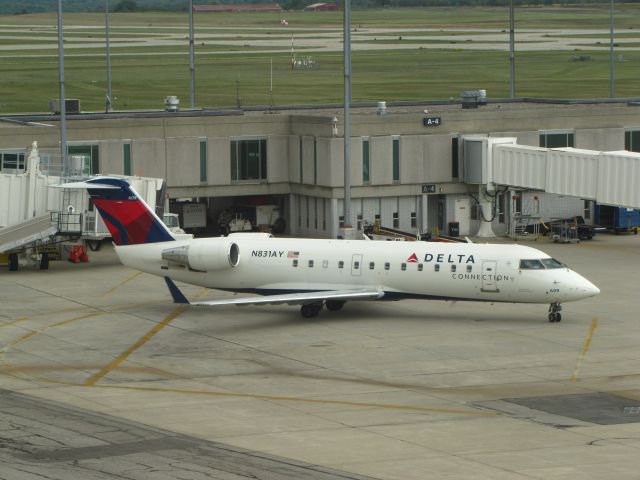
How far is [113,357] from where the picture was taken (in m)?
50.7

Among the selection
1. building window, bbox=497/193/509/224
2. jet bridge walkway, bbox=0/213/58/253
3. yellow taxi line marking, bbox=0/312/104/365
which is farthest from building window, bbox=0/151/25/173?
building window, bbox=497/193/509/224

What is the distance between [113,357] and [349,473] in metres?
17.1

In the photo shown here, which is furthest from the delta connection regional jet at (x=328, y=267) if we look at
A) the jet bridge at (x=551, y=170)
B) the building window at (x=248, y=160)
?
→ the building window at (x=248, y=160)

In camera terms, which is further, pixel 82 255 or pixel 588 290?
pixel 82 255

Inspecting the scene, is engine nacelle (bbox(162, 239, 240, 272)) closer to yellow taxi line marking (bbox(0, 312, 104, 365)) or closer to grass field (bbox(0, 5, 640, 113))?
yellow taxi line marking (bbox(0, 312, 104, 365))

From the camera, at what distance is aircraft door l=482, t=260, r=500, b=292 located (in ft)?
181

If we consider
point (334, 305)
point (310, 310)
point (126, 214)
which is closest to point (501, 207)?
point (334, 305)

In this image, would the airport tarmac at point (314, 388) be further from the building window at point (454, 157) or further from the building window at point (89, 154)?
the building window at point (454, 157)

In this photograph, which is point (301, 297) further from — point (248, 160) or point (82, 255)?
point (248, 160)

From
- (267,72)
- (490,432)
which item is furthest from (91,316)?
(267,72)

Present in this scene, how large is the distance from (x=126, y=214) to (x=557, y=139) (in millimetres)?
33170

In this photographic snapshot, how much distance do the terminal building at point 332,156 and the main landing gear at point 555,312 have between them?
82.7 ft

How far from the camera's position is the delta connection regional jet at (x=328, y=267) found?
55312 mm

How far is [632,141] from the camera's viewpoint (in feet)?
282
